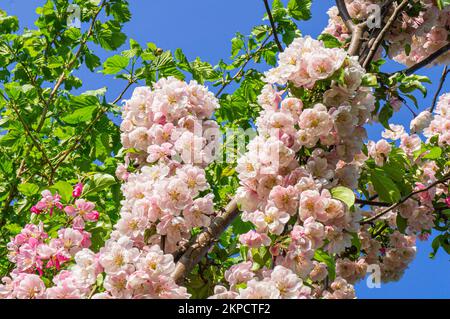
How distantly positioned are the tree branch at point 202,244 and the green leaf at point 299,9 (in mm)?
2084

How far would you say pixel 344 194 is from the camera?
1.92 metres

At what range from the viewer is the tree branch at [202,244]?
204 cm

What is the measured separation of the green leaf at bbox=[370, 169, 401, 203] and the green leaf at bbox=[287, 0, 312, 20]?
5.72ft

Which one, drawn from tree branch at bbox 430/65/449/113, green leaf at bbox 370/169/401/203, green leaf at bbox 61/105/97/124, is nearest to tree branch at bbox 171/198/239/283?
green leaf at bbox 370/169/401/203

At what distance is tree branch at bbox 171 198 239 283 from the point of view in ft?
6.68

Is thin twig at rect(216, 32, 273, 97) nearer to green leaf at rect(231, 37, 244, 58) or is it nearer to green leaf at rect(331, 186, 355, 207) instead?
green leaf at rect(231, 37, 244, 58)

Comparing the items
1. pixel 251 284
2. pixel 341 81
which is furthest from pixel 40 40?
pixel 251 284

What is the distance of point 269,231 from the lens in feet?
6.33

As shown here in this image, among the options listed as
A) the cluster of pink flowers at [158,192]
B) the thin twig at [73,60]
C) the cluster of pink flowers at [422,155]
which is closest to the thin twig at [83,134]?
the thin twig at [73,60]

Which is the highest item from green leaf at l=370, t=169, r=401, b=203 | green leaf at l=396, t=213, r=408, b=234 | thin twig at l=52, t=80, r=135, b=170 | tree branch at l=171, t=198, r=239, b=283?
thin twig at l=52, t=80, r=135, b=170

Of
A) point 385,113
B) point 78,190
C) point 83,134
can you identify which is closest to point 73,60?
point 83,134

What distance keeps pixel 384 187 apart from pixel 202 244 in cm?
91

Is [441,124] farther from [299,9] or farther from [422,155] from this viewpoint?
[299,9]

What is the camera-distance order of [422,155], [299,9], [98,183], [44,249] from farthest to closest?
[299,9]
[422,155]
[98,183]
[44,249]
